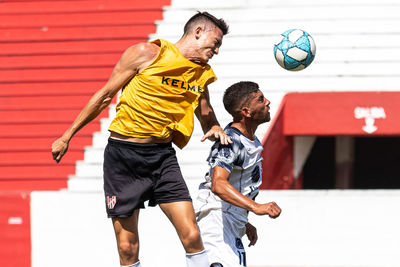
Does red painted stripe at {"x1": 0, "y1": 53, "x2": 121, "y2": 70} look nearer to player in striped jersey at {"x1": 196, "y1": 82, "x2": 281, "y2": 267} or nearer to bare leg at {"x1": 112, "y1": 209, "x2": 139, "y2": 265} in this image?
player in striped jersey at {"x1": 196, "y1": 82, "x2": 281, "y2": 267}

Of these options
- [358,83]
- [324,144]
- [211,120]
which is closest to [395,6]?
[358,83]

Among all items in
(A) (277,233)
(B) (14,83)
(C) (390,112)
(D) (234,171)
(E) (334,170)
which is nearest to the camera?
(D) (234,171)

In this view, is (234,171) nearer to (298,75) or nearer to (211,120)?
(211,120)

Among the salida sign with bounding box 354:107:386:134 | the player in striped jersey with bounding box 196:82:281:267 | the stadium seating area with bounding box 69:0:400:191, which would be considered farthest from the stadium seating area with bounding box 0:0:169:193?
the player in striped jersey with bounding box 196:82:281:267

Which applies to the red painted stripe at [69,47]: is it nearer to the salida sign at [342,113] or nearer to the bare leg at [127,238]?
the salida sign at [342,113]

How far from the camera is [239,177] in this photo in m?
4.67

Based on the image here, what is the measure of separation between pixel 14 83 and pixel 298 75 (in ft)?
12.7

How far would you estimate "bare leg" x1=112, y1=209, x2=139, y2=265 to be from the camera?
459cm

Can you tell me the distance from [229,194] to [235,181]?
1.14 ft

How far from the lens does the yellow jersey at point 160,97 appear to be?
4.57 meters

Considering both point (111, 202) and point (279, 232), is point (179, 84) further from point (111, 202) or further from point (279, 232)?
point (279, 232)

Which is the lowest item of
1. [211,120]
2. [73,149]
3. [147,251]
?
[147,251]

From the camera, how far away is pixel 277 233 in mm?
7078

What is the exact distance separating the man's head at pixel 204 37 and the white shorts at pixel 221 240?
94cm
